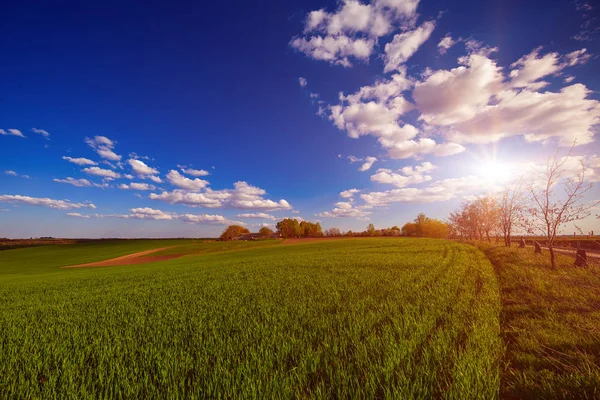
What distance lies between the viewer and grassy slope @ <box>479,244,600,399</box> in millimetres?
3734

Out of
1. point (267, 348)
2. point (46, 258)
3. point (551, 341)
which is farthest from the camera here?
point (46, 258)

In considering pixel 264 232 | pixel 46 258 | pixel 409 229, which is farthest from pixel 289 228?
pixel 46 258

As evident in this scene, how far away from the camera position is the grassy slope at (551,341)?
12.3ft

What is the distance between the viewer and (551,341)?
17.6 ft

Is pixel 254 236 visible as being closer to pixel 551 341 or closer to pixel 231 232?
pixel 231 232

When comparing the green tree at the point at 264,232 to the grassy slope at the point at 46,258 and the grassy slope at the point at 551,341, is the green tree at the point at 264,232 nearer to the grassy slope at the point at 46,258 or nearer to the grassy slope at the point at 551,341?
the grassy slope at the point at 46,258

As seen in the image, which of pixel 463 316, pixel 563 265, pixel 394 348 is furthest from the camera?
pixel 563 265

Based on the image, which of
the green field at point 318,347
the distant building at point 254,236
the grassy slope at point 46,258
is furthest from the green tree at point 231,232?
the green field at point 318,347

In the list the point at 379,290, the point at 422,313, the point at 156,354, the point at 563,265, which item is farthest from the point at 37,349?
the point at 563,265

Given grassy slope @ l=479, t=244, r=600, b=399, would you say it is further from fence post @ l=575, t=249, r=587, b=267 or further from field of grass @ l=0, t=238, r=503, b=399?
fence post @ l=575, t=249, r=587, b=267

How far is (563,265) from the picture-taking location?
1577 centimetres

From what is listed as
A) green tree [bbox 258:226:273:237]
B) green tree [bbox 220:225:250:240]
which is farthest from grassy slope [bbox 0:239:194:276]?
green tree [bbox 258:226:273:237]

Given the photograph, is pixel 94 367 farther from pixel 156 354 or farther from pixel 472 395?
pixel 472 395

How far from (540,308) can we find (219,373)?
9513 mm
